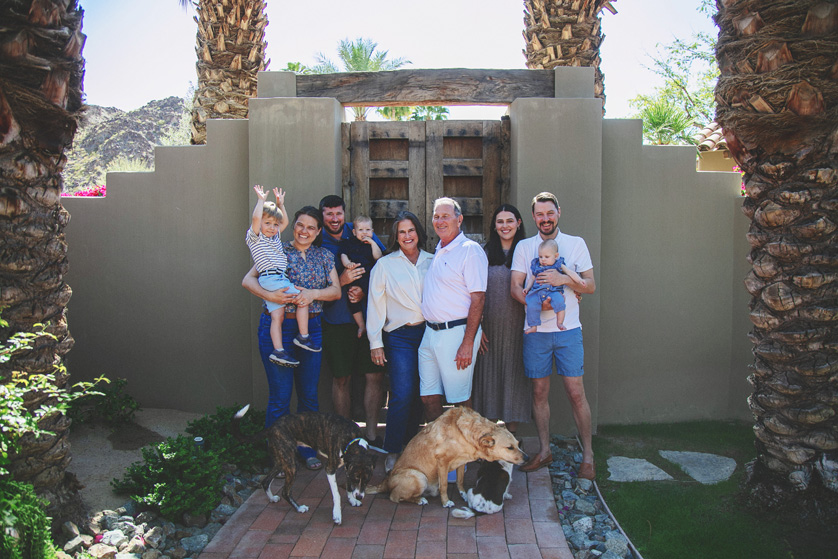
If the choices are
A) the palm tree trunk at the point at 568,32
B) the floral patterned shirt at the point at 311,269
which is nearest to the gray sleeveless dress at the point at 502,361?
the floral patterned shirt at the point at 311,269

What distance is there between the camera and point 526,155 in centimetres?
596

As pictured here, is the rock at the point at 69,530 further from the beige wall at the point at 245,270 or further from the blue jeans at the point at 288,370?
the beige wall at the point at 245,270

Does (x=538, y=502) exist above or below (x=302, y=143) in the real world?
below

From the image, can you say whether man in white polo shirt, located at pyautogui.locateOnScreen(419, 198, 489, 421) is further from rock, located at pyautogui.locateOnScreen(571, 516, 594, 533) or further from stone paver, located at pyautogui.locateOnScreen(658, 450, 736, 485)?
stone paver, located at pyautogui.locateOnScreen(658, 450, 736, 485)

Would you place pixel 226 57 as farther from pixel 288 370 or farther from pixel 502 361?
pixel 502 361

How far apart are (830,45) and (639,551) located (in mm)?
3421

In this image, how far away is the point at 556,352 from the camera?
4914 millimetres

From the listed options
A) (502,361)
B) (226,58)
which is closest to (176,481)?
(502,361)

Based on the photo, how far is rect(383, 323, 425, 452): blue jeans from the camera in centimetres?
499

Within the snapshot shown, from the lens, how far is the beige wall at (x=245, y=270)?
20.7ft

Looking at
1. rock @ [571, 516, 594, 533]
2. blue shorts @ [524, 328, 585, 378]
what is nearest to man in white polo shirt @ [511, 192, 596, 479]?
blue shorts @ [524, 328, 585, 378]

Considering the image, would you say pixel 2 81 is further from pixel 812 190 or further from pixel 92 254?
pixel 812 190

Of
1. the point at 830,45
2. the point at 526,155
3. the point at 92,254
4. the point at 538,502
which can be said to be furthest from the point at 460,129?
the point at 92,254

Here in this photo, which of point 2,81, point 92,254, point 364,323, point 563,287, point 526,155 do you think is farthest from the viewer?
point 92,254
